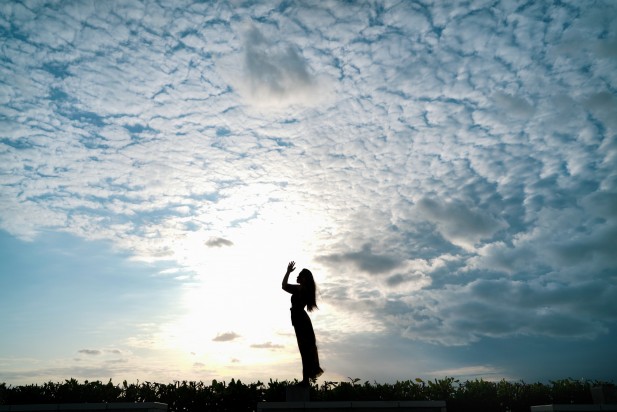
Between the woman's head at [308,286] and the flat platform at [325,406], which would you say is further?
the woman's head at [308,286]

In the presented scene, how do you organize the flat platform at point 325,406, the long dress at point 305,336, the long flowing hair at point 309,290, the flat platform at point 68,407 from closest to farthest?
the flat platform at point 68,407 → the flat platform at point 325,406 → the long dress at point 305,336 → the long flowing hair at point 309,290

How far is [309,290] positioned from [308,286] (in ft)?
0.32

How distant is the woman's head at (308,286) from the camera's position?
35.3ft

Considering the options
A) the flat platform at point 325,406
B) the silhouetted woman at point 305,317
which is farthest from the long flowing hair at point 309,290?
the flat platform at point 325,406

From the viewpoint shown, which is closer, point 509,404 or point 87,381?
point 87,381

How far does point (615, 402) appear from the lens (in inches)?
452

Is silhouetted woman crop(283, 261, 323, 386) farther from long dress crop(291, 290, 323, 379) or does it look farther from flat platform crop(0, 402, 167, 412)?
flat platform crop(0, 402, 167, 412)

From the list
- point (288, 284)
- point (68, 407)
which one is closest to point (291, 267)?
point (288, 284)

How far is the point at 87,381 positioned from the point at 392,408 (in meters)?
7.84

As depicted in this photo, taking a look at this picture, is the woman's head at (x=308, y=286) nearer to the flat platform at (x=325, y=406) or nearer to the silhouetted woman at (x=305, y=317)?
the silhouetted woman at (x=305, y=317)

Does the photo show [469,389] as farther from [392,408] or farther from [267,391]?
[267,391]

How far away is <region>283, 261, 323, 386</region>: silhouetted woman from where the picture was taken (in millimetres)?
10406

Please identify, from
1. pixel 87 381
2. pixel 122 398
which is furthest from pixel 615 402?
pixel 87 381

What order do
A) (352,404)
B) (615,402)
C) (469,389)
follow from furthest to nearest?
1. (469,389)
2. (615,402)
3. (352,404)
